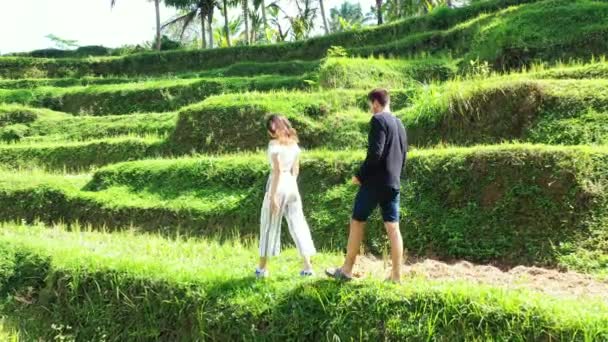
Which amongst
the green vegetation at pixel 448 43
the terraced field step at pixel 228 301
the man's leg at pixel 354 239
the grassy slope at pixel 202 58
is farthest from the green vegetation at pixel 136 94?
the man's leg at pixel 354 239

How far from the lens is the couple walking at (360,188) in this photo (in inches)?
192

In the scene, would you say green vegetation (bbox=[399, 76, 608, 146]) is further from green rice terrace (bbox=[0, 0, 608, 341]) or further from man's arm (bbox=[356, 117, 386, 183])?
man's arm (bbox=[356, 117, 386, 183])

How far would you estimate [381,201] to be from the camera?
4.96 m

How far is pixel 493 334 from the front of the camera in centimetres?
431

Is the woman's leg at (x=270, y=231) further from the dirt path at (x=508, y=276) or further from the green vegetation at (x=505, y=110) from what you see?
the green vegetation at (x=505, y=110)

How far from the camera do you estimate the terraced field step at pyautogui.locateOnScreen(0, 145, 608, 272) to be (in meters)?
6.37

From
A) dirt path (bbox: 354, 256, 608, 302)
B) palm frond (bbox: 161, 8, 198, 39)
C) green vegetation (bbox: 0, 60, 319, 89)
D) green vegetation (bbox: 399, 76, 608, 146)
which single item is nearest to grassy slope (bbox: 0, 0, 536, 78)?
green vegetation (bbox: 0, 60, 319, 89)

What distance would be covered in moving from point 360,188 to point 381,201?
0.24 metres

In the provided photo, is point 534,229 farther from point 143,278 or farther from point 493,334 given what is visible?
point 143,278

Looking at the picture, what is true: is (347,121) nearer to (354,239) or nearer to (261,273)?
(261,273)

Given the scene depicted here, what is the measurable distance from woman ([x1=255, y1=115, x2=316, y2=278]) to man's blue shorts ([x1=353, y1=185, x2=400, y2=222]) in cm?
71

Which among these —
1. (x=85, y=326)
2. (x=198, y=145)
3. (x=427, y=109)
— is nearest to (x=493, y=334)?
(x=85, y=326)

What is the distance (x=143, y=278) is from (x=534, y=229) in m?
4.23

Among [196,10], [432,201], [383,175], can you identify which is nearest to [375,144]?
[383,175]
